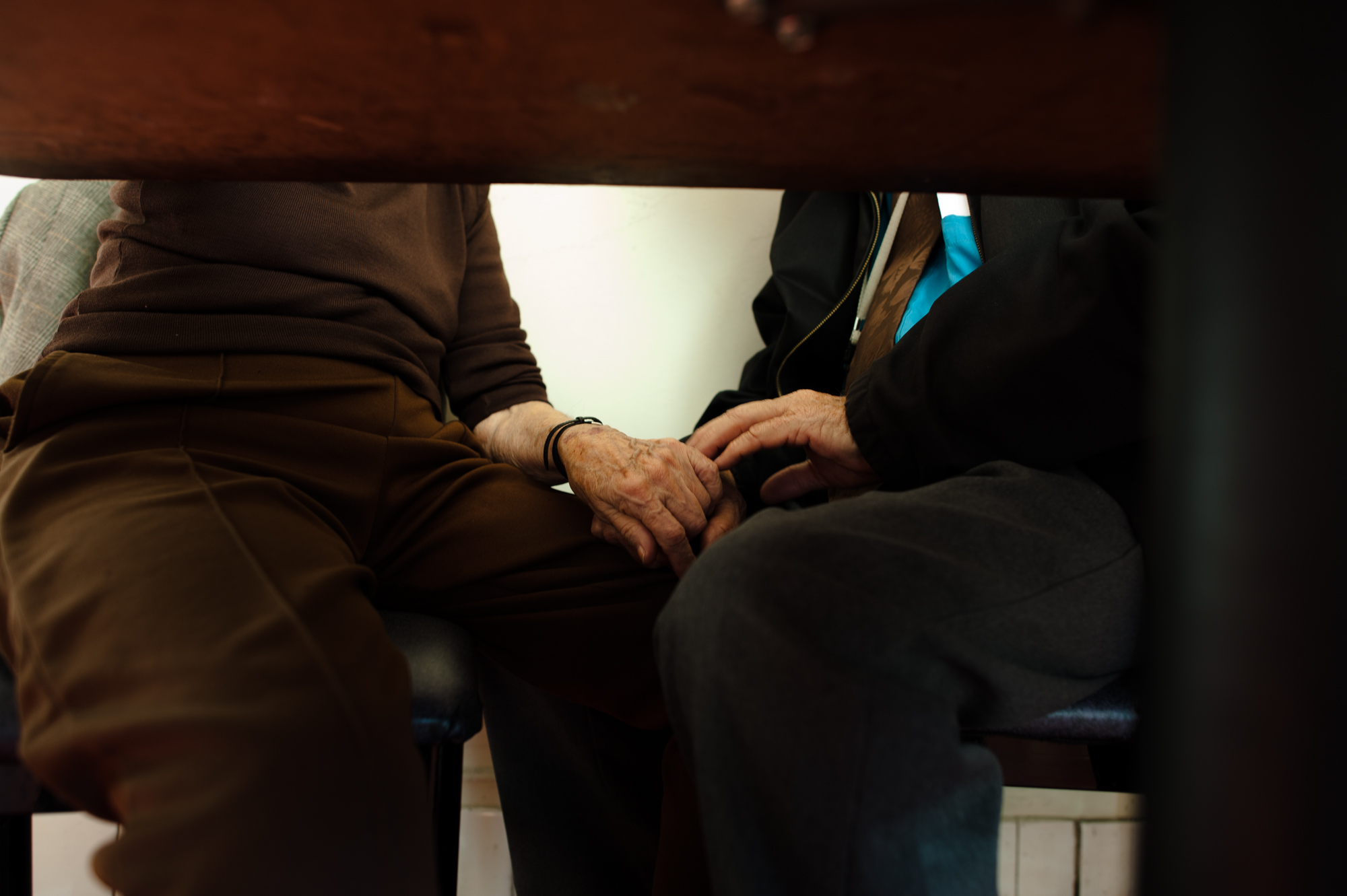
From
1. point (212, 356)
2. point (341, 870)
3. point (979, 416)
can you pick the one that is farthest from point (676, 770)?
point (212, 356)

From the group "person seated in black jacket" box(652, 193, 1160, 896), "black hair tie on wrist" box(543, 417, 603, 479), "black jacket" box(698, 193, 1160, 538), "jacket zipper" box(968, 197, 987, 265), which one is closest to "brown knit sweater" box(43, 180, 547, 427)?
"black hair tie on wrist" box(543, 417, 603, 479)

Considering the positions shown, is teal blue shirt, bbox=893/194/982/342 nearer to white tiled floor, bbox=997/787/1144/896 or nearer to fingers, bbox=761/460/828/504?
fingers, bbox=761/460/828/504

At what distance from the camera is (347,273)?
730mm

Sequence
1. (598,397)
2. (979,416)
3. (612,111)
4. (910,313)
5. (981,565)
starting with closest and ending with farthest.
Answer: (612,111), (981,565), (979,416), (910,313), (598,397)

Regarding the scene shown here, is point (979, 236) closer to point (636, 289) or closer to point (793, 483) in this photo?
point (793, 483)

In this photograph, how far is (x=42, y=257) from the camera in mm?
914

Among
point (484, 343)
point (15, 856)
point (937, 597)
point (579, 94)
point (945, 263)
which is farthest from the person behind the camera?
point (484, 343)

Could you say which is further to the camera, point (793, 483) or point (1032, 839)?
point (1032, 839)

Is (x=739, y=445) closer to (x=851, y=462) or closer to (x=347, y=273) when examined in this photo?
(x=851, y=462)

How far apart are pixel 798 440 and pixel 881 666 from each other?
0.94ft

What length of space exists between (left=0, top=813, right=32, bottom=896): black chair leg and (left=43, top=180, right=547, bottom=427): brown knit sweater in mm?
374

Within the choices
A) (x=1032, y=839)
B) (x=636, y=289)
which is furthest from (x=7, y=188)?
(x=1032, y=839)

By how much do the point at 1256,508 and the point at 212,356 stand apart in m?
0.71

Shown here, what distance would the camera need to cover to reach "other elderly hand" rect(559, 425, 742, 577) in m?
0.68
